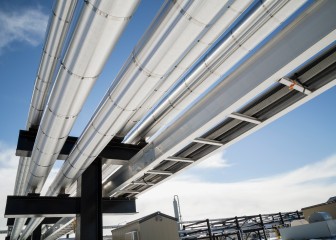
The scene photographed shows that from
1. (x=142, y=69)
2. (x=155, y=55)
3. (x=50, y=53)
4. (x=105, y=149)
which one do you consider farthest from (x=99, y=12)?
(x=105, y=149)

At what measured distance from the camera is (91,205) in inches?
259

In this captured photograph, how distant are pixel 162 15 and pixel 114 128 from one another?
94.2 inches

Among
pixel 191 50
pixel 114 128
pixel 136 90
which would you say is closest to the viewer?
pixel 191 50

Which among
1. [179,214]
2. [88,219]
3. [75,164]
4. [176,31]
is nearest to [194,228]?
[88,219]

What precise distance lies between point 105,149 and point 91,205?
4.88ft

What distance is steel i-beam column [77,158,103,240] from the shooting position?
6.24m

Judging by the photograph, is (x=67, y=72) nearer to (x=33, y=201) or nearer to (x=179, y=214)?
(x=33, y=201)

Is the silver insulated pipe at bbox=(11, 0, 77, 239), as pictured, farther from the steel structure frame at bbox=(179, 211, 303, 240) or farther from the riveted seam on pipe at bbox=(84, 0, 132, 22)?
the steel structure frame at bbox=(179, 211, 303, 240)

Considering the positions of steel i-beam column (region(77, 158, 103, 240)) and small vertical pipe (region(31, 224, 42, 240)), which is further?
small vertical pipe (region(31, 224, 42, 240))

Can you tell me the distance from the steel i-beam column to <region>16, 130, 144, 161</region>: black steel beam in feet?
1.33

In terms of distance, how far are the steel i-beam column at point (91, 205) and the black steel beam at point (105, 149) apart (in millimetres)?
406

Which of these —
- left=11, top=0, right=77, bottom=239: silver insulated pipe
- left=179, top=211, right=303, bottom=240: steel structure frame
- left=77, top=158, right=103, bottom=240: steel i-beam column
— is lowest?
left=179, top=211, right=303, bottom=240: steel structure frame

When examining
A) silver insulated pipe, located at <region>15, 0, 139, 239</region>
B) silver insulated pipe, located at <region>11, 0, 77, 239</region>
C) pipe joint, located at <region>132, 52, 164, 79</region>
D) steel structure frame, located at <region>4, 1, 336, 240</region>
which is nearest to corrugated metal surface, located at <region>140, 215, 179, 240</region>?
steel structure frame, located at <region>4, 1, 336, 240</region>

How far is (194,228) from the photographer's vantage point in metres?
15.9
